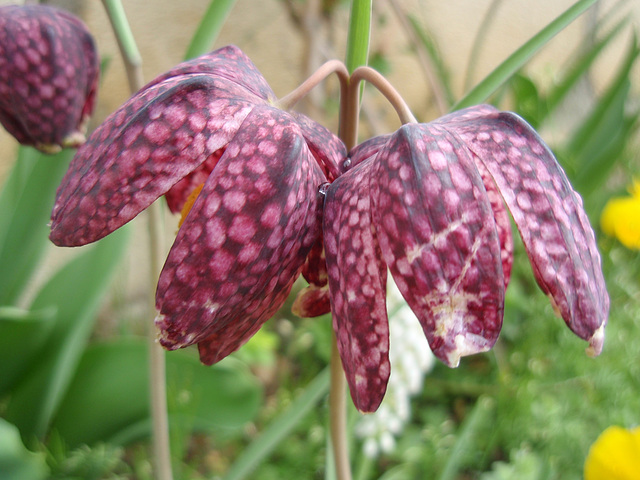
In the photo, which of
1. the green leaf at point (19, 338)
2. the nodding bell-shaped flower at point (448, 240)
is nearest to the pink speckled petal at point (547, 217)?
the nodding bell-shaped flower at point (448, 240)

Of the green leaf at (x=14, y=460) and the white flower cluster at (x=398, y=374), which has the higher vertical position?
the green leaf at (x=14, y=460)

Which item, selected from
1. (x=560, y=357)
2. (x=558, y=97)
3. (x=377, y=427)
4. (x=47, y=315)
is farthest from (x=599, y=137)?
(x=47, y=315)

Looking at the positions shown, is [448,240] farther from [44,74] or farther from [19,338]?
[19,338]

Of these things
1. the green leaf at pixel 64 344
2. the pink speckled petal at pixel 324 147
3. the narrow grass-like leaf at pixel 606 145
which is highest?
the pink speckled petal at pixel 324 147

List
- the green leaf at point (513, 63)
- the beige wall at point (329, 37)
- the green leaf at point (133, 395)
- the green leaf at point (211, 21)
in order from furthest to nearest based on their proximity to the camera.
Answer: the beige wall at point (329, 37), the green leaf at point (133, 395), the green leaf at point (211, 21), the green leaf at point (513, 63)

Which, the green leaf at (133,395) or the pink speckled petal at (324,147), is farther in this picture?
the green leaf at (133,395)

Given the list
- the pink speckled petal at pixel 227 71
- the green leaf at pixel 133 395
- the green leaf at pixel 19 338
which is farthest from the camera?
the green leaf at pixel 133 395

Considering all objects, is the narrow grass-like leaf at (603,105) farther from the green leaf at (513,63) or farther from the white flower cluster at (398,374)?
the green leaf at (513,63)
